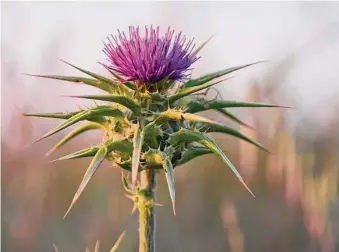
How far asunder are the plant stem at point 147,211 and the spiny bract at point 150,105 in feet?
0.23

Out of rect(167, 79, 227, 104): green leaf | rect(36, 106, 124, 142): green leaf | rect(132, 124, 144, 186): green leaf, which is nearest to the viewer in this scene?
rect(132, 124, 144, 186): green leaf

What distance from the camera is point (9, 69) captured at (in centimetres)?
404

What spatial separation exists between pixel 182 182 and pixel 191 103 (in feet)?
7.20

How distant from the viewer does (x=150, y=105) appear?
202 centimetres

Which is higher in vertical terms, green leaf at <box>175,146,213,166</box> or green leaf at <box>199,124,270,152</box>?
green leaf at <box>199,124,270,152</box>

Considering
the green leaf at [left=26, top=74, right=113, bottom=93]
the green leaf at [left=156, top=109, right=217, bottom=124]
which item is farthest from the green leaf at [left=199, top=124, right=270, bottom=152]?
the green leaf at [left=26, top=74, right=113, bottom=93]

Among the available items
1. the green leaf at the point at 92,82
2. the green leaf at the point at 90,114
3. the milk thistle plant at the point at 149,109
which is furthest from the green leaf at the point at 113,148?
the green leaf at the point at 92,82

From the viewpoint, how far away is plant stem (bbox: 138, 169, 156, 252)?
6.45ft

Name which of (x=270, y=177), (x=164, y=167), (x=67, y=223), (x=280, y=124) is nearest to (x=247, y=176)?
(x=270, y=177)

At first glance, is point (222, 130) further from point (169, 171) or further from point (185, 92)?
point (169, 171)

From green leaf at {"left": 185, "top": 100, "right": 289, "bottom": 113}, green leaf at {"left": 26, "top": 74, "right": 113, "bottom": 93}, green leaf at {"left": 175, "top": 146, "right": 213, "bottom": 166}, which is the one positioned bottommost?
green leaf at {"left": 175, "top": 146, "right": 213, "bottom": 166}

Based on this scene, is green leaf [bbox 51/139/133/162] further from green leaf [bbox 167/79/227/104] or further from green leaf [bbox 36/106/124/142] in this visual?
green leaf [bbox 167/79/227/104]

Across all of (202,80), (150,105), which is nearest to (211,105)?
(202,80)

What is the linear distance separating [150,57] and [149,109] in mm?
182
